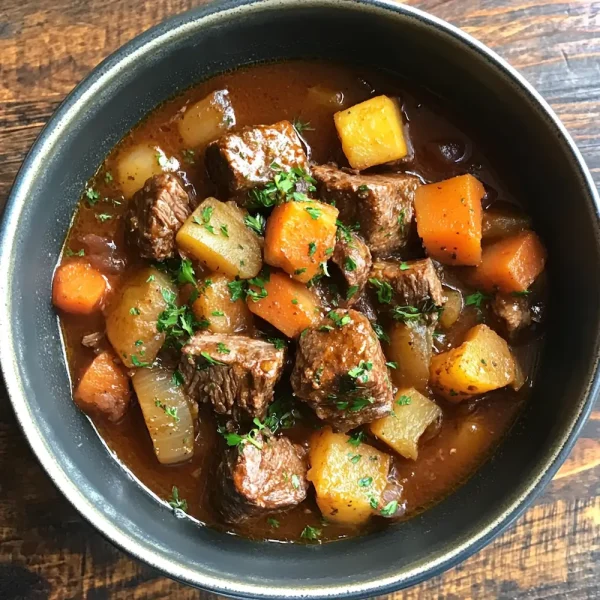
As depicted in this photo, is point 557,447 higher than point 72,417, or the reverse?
point 72,417

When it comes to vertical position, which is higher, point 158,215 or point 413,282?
point 158,215

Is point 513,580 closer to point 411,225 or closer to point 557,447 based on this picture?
point 557,447

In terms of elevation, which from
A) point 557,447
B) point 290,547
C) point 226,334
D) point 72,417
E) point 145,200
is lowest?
point 290,547

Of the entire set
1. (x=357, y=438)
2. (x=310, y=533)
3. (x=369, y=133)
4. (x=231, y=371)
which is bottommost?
(x=310, y=533)

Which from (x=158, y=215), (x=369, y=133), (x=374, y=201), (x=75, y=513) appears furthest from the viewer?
(x=75, y=513)

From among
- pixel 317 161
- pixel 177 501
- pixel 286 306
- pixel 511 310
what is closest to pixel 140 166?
pixel 317 161

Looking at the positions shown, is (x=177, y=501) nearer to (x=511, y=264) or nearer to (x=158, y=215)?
(x=158, y=215)

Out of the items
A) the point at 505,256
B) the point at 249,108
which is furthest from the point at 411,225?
the point at 249,108

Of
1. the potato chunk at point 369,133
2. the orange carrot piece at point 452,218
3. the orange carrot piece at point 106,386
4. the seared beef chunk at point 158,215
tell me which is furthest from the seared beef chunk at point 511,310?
the orange carrot piece at point 106,386
